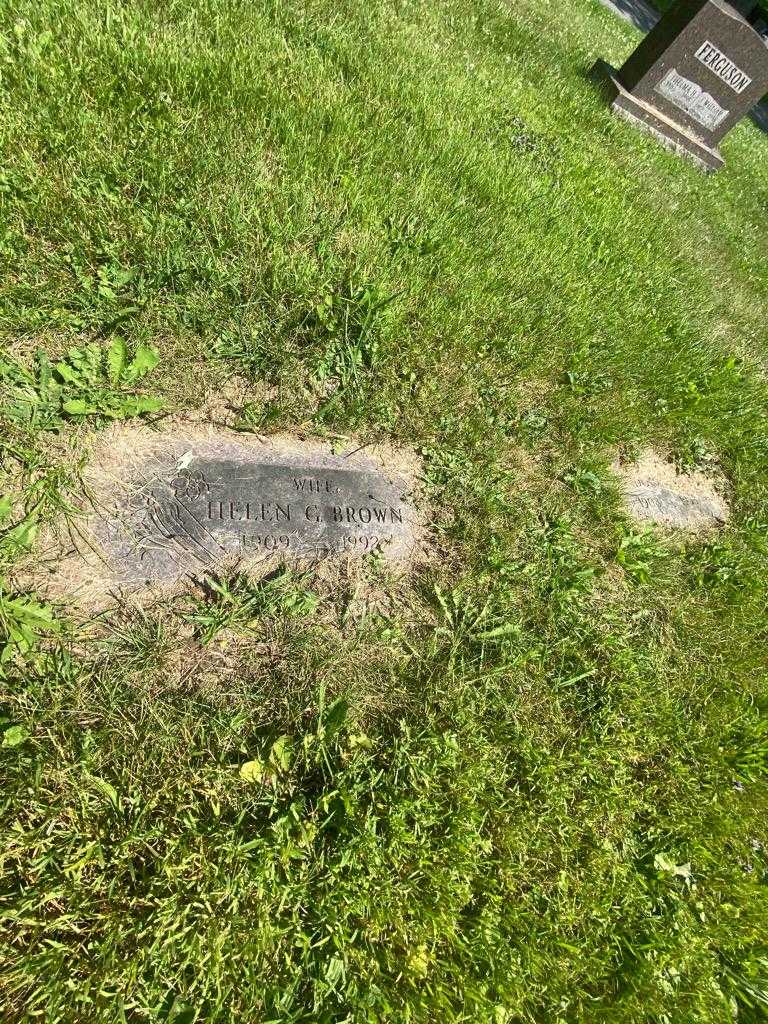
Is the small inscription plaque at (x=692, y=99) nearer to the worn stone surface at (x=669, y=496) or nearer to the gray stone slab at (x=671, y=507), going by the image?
the worn stone surface at (x=669, y=496)

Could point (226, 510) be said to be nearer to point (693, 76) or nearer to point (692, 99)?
point (693, 76)

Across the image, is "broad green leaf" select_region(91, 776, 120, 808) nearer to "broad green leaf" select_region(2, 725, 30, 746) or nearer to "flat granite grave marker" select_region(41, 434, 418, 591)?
"broad green leaf" select_region(2, 725, 30, 746)

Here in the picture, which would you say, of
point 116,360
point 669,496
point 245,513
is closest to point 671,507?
point 669,496

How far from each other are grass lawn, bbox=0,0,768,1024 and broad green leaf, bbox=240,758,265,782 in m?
0.01

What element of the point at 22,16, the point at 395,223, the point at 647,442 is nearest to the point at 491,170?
the point at 395,223

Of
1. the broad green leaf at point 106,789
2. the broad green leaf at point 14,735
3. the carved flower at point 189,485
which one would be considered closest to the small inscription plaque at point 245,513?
the carved flower at point 189,485

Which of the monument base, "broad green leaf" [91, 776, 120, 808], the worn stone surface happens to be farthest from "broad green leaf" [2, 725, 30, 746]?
the monument base

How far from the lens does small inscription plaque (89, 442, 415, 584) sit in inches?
89.5

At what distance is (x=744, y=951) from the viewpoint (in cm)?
226

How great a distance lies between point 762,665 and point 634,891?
1.62m

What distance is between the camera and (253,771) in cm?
199

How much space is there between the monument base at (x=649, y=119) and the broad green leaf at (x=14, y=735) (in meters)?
8.88

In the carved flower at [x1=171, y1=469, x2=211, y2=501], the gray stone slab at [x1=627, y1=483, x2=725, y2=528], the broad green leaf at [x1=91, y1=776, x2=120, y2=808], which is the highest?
the gray stone slab at [x1=627, y1=483, x2=725, y2=528]

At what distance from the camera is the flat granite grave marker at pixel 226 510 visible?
2.24 meters
